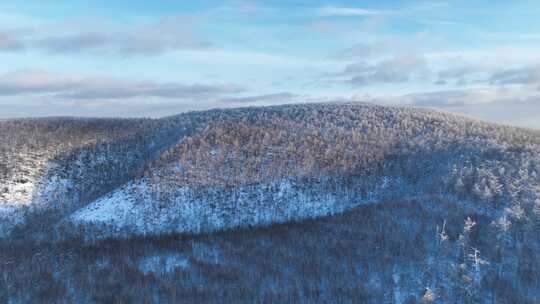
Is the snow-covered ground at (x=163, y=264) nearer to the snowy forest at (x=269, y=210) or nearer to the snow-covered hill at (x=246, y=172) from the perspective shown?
the snowy forest at (x=269, y=210)

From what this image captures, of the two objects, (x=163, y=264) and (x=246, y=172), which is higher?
(x=246, y=172)

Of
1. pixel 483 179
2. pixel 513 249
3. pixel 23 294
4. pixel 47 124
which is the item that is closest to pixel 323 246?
pixel 513 249

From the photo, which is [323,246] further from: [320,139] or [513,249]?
[320,139]

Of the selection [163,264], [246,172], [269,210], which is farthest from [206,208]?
[163,264]

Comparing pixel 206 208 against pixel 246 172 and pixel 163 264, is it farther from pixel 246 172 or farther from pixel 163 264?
pixel 163 264

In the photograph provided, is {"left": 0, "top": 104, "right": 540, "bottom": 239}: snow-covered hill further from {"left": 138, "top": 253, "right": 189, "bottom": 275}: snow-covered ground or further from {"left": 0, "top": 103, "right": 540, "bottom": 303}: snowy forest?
{"left": 138, "top": 253, "right": 189, "bottom": 275}: snow-covered ground

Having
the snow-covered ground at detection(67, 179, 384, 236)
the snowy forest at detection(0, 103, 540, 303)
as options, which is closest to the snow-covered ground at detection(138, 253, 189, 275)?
the snowy forest at detection(0, 103, 540, 303)

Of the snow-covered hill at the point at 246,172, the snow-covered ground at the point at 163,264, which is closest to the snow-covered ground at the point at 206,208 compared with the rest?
the snow-covered hill at the point at 246,172

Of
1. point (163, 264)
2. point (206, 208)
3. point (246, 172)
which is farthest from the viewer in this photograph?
point (246, 172)
